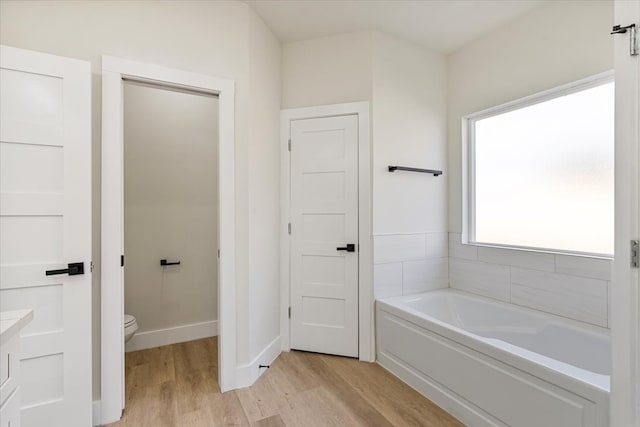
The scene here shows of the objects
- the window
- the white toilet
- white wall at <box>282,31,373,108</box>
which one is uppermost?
white wall at <box>282,31,373,108</box>

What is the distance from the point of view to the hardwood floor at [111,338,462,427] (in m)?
1.76

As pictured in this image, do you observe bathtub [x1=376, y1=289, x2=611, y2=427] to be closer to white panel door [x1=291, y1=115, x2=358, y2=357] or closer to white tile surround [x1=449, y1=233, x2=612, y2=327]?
white tile surround [x1=449, y1=233, x2=612, y2=327]

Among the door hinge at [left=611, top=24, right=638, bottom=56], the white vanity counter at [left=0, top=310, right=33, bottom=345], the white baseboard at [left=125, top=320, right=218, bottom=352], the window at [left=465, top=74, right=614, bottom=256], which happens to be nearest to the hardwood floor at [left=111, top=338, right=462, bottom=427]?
the white baseboard at [left=125, top=320, right=218, bottom=352]

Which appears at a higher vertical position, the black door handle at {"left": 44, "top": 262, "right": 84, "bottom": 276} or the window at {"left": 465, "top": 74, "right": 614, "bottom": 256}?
the window at {"left": 465, "top": 74, "right": 614, "bottom": 256}

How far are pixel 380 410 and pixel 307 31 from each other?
2.86 m

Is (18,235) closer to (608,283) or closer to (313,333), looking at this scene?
(313,333)

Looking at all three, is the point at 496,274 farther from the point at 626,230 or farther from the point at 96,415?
the point at 96,415

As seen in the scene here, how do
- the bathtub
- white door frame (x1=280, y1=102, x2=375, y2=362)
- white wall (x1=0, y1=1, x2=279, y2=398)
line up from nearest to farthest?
the bathtub
white wall (x1=0, y1=1, x2=279, y2=398)
white door frame (x1=280, y1=102, x2=375, y2=362)

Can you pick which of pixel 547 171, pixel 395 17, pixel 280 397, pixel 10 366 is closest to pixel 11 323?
pixel 10 366

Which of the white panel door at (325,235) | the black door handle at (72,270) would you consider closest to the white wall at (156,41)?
the black door handle at (72,270)

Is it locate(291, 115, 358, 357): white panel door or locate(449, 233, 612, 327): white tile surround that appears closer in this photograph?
locate(449, 233, 612, 327): white tile surround

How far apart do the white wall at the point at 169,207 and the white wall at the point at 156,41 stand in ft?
2.53

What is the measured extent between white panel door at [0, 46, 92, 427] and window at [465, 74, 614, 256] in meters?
2.93

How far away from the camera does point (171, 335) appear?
2840 millimetres
